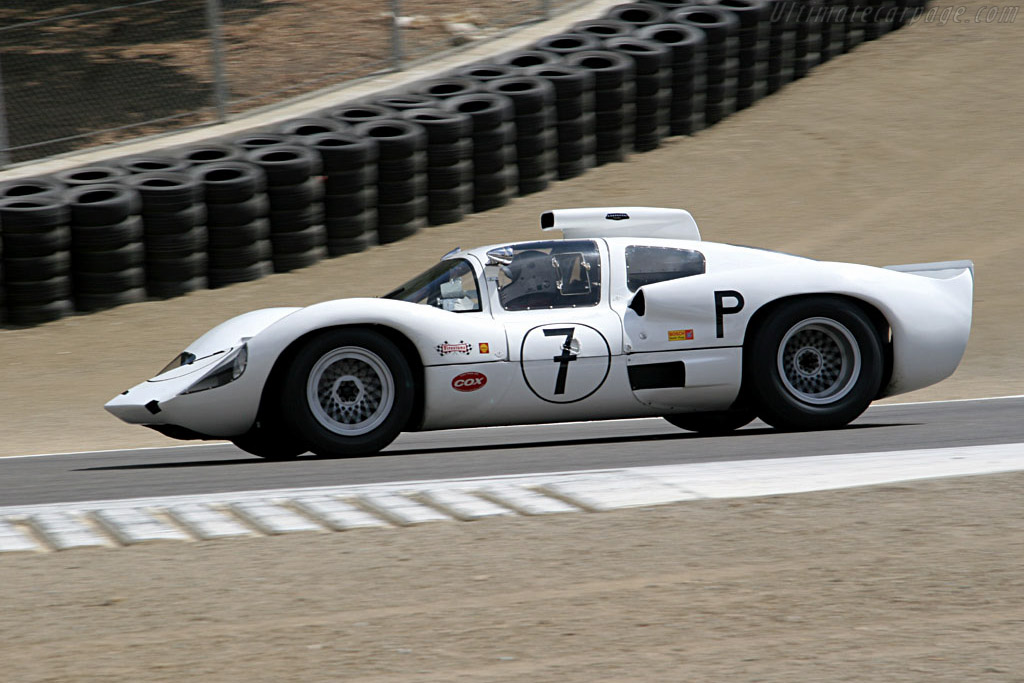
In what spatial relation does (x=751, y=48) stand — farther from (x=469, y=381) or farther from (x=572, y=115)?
(x=469, y=381)

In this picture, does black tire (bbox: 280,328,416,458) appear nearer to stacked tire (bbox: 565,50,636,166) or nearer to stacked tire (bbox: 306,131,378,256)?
stacked tire (bbox: 306,131,378,256)

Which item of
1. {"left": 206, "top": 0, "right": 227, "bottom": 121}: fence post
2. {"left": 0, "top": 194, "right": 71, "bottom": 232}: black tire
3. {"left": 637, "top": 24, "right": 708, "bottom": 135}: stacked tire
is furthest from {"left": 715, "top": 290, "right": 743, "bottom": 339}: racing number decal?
{"left": 206, "top": 0, "right": 227, "bottom": 121}: fence post

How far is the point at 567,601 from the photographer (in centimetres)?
449

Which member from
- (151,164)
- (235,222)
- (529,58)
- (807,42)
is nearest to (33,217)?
(151,164)

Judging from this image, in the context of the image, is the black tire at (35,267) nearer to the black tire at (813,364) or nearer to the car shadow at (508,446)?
the car shadow at (508,446)

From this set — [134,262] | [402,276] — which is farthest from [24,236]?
[402,276]

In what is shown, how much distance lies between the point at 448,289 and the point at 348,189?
243 inches

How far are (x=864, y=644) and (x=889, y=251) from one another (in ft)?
35.1

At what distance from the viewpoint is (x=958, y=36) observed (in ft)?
67.0

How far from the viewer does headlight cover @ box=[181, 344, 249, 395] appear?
710 cm

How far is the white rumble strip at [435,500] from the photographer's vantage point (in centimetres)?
548

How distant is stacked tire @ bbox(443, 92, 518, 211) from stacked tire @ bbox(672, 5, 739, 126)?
3.30 meters

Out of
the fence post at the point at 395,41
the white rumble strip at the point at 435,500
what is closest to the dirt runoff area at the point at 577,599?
the white rumble strip at the point at 435,500

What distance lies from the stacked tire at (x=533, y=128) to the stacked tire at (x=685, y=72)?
1980 millimetres
